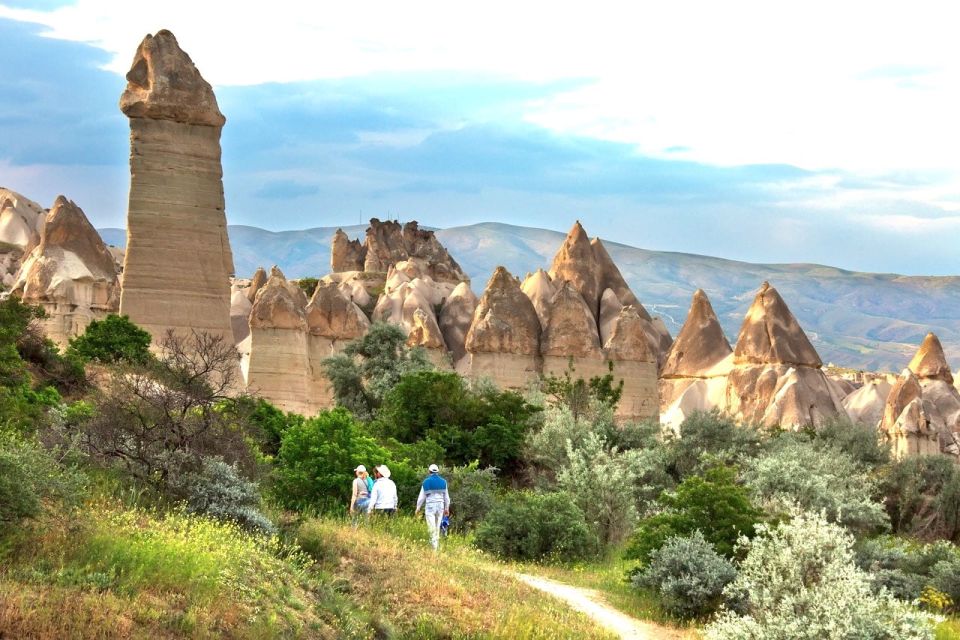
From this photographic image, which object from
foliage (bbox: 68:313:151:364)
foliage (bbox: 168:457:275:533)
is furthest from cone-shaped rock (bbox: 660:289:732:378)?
foliage (bbox: 168:457:275:533)

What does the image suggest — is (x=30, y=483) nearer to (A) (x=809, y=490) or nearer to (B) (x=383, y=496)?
(B) (x=383, y=496)

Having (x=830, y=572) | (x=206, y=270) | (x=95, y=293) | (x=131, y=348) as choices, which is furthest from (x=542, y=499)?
(x=95, y=293)

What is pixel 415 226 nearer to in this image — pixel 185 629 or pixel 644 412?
pixel 644 412

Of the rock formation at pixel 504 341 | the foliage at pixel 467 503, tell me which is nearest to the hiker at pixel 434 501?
the foliage at pixel 467 503

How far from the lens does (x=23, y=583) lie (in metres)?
13.7

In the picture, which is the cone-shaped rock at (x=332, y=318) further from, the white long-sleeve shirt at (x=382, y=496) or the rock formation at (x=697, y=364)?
the white long-sleeve shirt at (x=382, y=496)

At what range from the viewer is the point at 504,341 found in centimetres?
4681

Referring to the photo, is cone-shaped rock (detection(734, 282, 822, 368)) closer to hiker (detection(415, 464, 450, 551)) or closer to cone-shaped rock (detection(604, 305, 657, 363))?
cone-shaped rock (detection(604, 305, 657, 363))

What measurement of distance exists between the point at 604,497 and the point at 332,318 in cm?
2333

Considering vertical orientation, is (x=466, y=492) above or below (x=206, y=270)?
below

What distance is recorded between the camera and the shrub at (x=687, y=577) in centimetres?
1895

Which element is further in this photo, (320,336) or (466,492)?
(320,336)

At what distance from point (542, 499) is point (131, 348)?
14.1 m

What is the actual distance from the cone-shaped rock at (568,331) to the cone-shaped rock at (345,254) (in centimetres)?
4182
